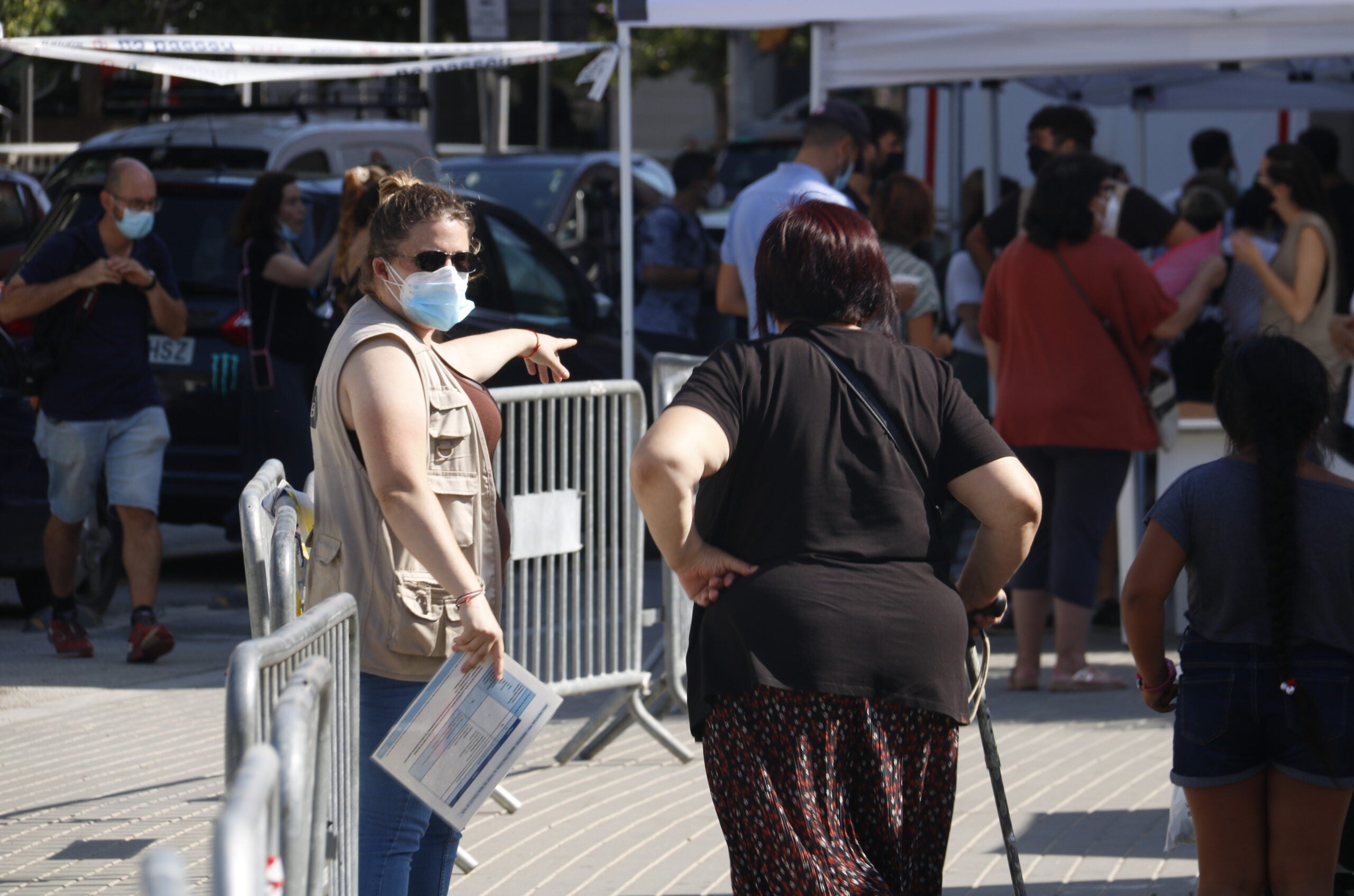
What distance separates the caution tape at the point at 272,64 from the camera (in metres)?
6.52

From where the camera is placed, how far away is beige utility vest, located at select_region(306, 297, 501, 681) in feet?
11.3

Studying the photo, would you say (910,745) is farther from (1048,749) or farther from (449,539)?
(1048,749)

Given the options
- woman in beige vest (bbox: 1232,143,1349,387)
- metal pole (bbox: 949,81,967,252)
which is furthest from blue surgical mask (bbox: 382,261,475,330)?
metal pole (bbox: 949,81,967,252)

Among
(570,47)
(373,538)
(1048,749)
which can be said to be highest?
(570,47)

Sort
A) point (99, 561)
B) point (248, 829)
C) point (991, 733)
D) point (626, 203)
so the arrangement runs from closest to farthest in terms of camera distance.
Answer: point (248, 829)
point (991, 733)
point (626, 203)
point (99, 561)

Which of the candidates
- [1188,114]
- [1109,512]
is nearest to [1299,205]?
[1109,512]

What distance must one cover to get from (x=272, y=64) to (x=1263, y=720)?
5.16 m

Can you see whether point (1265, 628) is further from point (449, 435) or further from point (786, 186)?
point (786, 186)

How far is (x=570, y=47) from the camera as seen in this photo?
24.5 feet

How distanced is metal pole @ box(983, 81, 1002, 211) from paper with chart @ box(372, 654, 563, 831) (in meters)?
6.94

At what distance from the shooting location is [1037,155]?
8602mm

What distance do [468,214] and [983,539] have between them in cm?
131

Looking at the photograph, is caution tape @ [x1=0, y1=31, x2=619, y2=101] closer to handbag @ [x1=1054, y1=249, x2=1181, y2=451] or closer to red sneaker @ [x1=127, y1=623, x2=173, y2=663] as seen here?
red sneaker @ [x1=127, y1=623, x2=173, y2=663]

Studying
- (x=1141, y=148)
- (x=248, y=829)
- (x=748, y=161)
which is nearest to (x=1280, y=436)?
(x=248, y=829)
